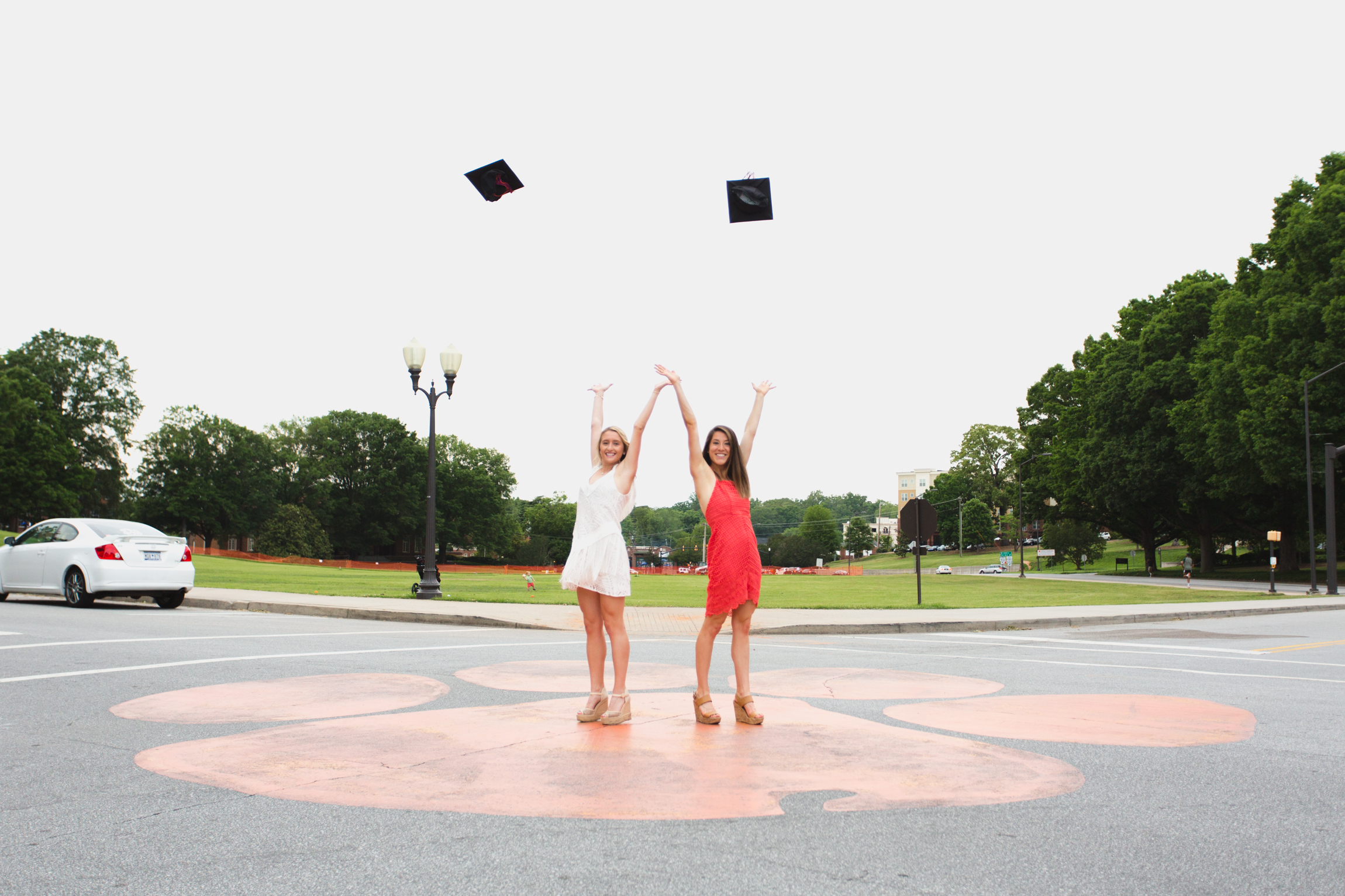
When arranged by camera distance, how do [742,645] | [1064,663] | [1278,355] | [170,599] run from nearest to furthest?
1. [742,645]
2. [1064,663]
3. [170,599]
4. [1278,355]

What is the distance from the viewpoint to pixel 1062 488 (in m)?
62.0

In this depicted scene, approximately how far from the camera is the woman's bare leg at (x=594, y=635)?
599cm

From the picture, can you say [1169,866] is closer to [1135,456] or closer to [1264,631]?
[1264,631]

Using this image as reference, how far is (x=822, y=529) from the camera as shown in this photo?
163000mm

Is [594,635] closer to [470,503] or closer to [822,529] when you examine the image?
[470,503]

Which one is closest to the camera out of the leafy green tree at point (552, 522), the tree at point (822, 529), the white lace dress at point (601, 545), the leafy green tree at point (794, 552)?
the white lace dress at point (601, 545)

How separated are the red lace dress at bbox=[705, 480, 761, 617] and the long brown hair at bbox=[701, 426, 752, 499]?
0.32 ft

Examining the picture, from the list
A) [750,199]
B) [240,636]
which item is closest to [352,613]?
[240,636]

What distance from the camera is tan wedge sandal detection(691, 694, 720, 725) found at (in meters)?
5.91

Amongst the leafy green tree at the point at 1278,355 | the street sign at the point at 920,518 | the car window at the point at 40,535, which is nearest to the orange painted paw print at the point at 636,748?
the car window at the point at 40,535

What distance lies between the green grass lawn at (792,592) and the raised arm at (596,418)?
13.2m

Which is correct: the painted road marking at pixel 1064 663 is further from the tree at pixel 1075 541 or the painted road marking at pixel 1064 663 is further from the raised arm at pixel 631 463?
the tree at pixel 1075 541

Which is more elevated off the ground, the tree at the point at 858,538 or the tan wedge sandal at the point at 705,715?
the tan wedge sandal at the point at 705,715

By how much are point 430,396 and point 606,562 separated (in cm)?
1586
